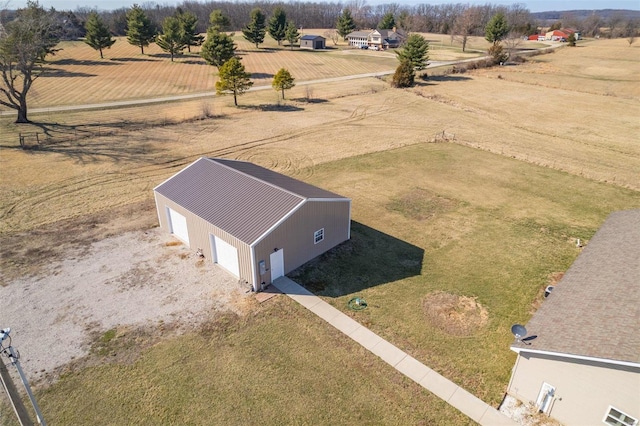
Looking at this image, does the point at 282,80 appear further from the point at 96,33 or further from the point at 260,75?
the point at 96,33

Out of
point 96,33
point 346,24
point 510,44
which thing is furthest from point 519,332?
point 346,24

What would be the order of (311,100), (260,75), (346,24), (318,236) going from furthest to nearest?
(346,24), (260,75), (311,100), (318,236)

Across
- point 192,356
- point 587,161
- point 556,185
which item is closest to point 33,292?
point 192,356

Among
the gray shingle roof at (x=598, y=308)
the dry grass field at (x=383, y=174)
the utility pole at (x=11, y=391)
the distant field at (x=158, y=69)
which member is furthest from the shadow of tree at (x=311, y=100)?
the utility pole at (x=11, y=391)

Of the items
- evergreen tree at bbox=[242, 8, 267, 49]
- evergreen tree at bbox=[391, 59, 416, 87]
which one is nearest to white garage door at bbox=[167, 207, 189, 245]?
evergreen tree at bbox=[391, 59, 416, 87]

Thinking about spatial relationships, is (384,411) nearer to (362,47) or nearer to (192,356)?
(192,356)

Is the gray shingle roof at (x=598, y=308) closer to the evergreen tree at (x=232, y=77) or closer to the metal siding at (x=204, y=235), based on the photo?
the metal siding at (x=204, y=235)
